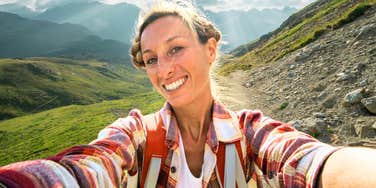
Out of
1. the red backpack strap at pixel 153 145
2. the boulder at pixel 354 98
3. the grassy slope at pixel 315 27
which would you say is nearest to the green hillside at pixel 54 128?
the grassy slope at pixel 315 27

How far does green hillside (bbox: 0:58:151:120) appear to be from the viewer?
387ft

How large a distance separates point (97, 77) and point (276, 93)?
158 m

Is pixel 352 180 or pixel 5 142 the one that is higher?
pixel 352 180

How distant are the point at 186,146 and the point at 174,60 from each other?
0.92m

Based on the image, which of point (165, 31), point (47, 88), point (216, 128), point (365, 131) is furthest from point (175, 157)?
point (47, 88)

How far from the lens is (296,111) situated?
13.4m

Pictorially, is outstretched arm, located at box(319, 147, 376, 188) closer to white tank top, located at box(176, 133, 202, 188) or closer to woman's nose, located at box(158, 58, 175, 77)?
white tank top, located at box(176, 133, 202, 188)

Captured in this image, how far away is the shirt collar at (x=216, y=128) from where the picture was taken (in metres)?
3.03

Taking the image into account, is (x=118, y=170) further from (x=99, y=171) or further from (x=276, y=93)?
(x=276, y=93)

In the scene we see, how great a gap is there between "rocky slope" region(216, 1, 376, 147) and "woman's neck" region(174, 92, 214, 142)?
1133 mm

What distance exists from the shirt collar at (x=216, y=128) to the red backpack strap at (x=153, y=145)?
0.19 ft

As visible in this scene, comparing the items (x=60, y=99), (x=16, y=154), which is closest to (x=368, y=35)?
(x=16, y=154)

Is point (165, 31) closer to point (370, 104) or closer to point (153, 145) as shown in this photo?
point (153, 145)

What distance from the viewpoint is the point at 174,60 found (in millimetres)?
3512
